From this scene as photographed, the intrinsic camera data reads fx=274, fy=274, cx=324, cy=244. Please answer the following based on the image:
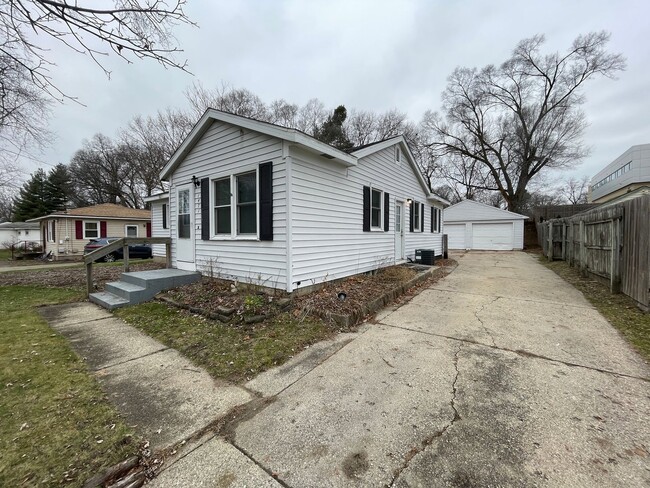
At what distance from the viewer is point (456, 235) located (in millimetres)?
22406

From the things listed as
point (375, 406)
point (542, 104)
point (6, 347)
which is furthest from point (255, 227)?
point (542, 104)

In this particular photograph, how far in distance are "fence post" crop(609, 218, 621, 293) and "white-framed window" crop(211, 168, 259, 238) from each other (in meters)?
7.83

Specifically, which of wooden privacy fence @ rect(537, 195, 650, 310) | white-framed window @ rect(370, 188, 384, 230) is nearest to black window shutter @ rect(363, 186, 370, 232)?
white-framed window @ rect(370, 188, 384, 230)

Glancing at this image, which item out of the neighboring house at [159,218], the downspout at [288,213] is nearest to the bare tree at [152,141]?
the neighboring house at [159,218]

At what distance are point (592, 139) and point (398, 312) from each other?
107 feet

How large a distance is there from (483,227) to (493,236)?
99 centimetres

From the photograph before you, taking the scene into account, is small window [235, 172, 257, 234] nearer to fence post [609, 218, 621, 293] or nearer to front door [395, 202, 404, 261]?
front door [395, 202, 404, 261]

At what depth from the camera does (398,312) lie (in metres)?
5.45

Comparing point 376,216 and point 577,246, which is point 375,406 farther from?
point 577,246

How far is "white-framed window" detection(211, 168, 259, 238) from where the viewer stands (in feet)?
19.9

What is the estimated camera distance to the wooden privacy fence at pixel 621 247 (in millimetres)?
4910

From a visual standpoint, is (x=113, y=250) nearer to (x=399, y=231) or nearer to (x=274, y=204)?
(x=274, y=204)

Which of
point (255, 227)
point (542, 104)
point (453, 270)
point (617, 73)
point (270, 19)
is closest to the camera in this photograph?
point (270, 19)

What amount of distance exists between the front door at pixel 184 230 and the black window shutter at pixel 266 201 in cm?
285
